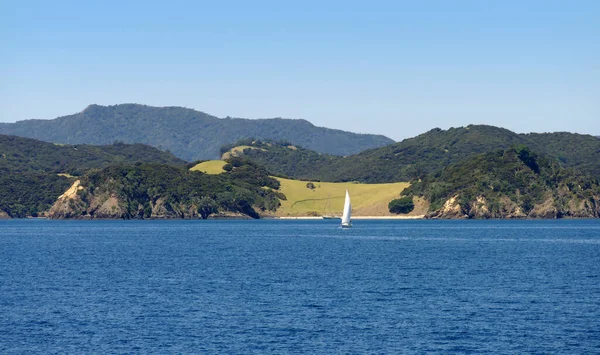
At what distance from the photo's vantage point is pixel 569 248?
127688 millimetres

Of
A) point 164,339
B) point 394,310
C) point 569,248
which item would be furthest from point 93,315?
point 569,248

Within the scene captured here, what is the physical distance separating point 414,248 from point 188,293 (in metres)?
64.8

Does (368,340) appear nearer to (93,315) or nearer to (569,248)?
→ (93,315)

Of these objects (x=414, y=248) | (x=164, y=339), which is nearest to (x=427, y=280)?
(x=164, y=339)

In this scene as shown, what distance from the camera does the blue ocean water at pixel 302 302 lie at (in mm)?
50000

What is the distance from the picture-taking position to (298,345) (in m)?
49.2

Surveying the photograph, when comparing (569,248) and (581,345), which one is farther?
(569,248)

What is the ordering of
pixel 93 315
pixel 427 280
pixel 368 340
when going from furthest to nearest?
pixel 427 280, pixel 93 315, pixel 368 340

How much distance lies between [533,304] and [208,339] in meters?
26.6

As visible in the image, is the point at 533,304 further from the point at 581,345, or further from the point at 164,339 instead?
the point at 164,339

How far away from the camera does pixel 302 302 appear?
65.2 meters

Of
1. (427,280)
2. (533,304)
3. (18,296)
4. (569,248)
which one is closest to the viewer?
(533,304)

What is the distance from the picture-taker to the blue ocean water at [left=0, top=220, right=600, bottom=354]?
1969 inches

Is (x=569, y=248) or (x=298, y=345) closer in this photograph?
(x=298, y=345)
